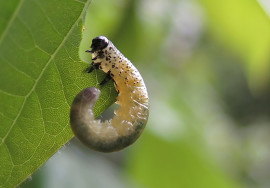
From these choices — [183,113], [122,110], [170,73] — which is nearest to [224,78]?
[170,73]

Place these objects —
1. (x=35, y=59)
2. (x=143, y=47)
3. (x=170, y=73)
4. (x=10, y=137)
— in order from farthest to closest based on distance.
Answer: (x=170, y=73) → (x=143, y=47) → (x=10, y=137) → (x=35, y=59)

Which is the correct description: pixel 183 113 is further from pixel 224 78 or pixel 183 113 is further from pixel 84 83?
pixel 224 78

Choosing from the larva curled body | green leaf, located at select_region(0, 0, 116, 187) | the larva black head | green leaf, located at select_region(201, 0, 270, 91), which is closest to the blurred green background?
green leaf, located at select_region(201, 0, 270, 91)

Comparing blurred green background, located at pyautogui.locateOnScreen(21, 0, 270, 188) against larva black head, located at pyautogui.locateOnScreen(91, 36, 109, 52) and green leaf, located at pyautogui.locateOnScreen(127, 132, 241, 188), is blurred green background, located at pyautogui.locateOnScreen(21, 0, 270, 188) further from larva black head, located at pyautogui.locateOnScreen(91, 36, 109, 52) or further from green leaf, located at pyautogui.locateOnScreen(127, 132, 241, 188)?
larva black head, located at pyautogui.locateOnScreen(91, 36, 109, 52)

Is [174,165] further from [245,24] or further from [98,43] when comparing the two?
[98,43]

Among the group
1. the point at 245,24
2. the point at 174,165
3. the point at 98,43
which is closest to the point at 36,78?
the point at 98,43
